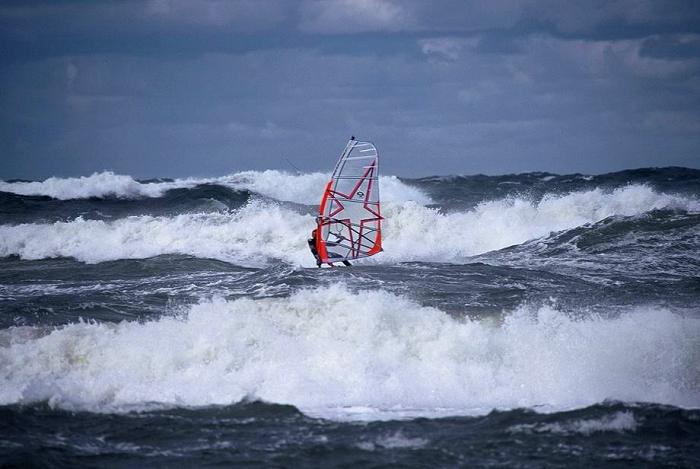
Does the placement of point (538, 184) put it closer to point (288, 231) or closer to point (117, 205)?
point (288, 231)

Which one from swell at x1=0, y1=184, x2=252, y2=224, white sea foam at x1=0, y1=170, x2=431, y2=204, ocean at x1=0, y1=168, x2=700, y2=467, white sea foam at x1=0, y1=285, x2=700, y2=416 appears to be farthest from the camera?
white sea foam at x1=0, y1=170, x2=431, y2=204

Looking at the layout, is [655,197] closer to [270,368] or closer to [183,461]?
[270,368]

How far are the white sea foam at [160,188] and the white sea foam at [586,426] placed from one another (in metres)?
25.8

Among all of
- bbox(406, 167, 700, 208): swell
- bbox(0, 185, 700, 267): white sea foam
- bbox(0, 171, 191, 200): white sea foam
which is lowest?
bbox(0, 185, 700, 267): white sea foam

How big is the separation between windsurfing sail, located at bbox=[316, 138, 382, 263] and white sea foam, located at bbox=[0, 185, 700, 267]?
5489mm

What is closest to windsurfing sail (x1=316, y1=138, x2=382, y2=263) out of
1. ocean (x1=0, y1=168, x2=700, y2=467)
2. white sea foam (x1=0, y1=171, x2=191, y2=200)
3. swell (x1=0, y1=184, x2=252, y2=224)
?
ocean (x1=0, y1=168, x2=700, y2=467)

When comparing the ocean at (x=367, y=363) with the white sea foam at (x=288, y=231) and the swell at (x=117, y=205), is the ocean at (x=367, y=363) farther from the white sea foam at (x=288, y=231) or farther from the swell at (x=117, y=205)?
the swell at (x=117, y=205)

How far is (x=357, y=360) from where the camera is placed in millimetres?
9719

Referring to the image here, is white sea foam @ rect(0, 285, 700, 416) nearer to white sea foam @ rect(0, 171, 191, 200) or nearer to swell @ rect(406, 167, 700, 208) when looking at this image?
swell @ rect(406, 167, 700, 208)

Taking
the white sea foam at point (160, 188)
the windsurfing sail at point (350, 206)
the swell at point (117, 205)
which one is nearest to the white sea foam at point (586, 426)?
the windsurfing sail at point (350, 206)

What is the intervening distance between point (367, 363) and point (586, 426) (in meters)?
2.81

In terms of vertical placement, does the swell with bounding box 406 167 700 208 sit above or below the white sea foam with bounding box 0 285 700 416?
above

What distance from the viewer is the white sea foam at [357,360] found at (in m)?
8.80

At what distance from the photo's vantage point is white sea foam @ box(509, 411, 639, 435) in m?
7.61
